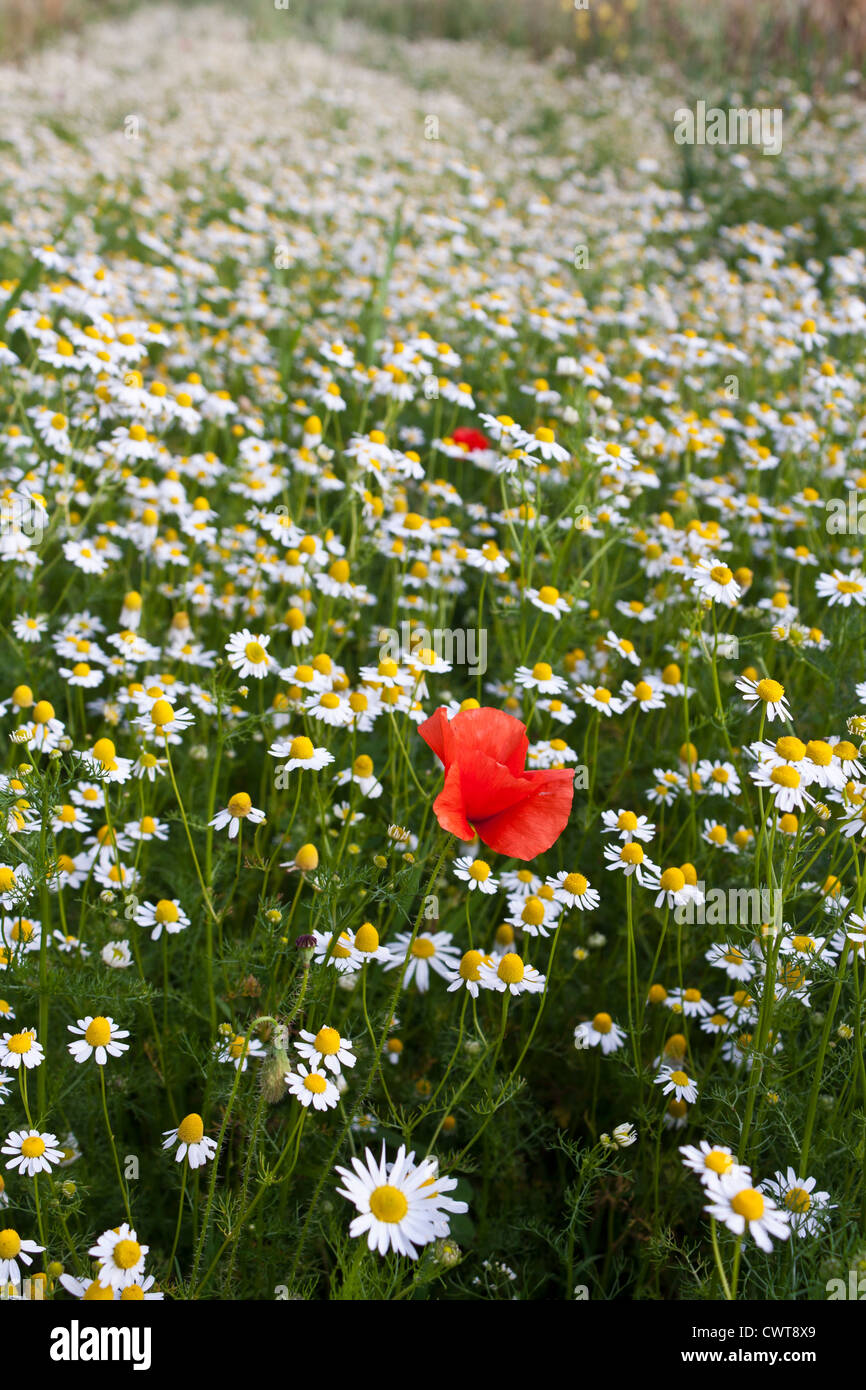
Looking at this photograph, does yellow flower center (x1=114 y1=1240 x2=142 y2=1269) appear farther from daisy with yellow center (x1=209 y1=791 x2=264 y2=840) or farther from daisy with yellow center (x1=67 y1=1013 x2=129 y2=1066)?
daisy with yellow center (x1=209 y1=791 x2=264 y2=840)

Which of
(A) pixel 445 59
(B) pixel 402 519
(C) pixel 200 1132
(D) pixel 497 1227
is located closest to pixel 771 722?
(B) pixel 402 519

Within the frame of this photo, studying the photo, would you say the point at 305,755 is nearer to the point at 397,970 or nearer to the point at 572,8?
the point at 397,970

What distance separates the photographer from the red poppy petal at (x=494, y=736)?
1.68 m

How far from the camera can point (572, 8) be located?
1352cm

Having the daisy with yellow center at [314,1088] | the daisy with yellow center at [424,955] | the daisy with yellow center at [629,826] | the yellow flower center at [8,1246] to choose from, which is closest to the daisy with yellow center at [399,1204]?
the daisy with yellow center at [314,1088]

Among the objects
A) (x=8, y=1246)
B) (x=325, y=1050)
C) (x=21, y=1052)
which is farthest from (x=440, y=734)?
(x=8, y=1246)

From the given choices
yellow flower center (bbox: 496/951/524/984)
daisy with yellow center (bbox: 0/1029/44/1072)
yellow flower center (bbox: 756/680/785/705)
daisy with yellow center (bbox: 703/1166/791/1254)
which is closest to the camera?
daisy with yellow center (bbox: 703/1166/791/1254)

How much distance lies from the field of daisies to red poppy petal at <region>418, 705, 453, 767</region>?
0.05ft

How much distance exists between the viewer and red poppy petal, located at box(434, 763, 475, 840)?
154 cm

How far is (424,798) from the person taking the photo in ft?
7.48

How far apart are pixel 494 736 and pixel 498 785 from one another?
0.33 feet

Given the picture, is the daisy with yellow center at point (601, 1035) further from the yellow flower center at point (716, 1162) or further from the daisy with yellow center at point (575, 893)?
the yellow flower center at point (716, 1162)

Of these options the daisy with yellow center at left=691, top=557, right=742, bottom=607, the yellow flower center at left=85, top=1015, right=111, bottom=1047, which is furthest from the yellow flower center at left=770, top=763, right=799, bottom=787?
the yellow flower center at left=85, top=1015, right=111, bottom=1047

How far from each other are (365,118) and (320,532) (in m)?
7.89
